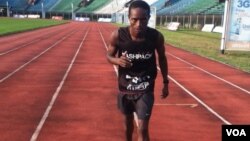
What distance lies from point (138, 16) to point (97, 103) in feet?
17.3

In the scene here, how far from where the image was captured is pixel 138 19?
15.5 ft

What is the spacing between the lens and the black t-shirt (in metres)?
4.91

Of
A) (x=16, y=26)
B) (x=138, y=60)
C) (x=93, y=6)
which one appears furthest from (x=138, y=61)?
(x=93, y=6)

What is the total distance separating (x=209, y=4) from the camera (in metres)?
59.9

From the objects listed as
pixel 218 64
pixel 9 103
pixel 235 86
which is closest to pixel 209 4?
pixel 218 64

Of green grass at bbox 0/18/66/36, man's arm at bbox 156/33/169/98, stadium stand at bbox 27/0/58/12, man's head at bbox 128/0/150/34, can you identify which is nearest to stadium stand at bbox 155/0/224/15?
green grass at bbox 0/18/66/36

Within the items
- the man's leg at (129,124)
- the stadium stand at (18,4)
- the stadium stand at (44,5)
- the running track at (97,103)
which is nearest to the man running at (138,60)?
the man's leg at (129,124)

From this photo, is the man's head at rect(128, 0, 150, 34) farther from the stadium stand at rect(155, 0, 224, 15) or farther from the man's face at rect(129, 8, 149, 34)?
the stadium stand at rect(155, 0, 224, 15)

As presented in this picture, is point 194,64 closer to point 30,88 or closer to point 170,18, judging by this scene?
point 30,88

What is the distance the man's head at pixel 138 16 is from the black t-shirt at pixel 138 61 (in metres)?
0.17

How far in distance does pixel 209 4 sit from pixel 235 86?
4892 centimetres

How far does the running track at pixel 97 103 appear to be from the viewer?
7.43 meters

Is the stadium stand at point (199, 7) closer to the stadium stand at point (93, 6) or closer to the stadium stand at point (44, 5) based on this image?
the stadium stand at point (93, 6)

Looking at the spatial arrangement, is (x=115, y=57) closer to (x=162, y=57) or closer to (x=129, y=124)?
(x=162, y=57)
